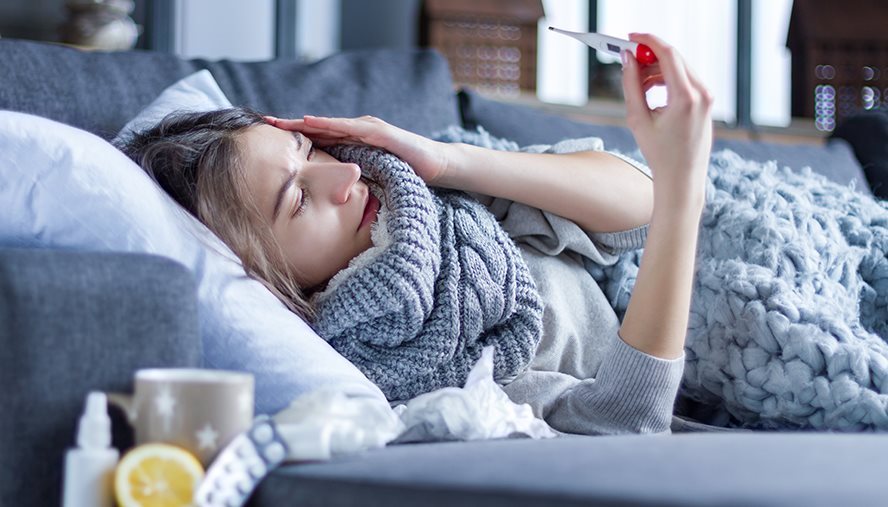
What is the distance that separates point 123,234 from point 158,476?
340mm

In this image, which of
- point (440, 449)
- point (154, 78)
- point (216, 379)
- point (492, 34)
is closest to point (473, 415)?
point (440, 449)

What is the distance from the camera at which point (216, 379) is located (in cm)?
75

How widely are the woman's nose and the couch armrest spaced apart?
395mm

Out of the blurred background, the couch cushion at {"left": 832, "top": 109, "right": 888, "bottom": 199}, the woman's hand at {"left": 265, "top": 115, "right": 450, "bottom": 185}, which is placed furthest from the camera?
the blurred background

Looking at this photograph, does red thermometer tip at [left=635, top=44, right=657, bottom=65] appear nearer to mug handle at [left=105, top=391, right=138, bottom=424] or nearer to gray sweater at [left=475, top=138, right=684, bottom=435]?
gray sweater at [left=475, top=138, right=684, bottom=435]

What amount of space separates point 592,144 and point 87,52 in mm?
785

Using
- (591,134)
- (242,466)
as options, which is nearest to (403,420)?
(242,466)

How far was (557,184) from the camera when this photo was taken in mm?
1309

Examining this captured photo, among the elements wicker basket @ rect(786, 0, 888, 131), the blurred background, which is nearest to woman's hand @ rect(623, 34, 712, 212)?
the blurred background

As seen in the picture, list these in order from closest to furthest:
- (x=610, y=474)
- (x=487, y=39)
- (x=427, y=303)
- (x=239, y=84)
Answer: (x=610, y=474) → (x=427, y=303) → (x=239, y=84) → (x=487, y=39)

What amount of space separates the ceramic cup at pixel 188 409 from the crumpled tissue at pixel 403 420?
4 centimetres

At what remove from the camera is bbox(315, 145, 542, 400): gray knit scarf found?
1.13 metres

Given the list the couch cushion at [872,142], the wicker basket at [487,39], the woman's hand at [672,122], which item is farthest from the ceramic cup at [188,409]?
the wicker basket at [487,39]

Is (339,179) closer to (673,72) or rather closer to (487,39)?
(673,72)
